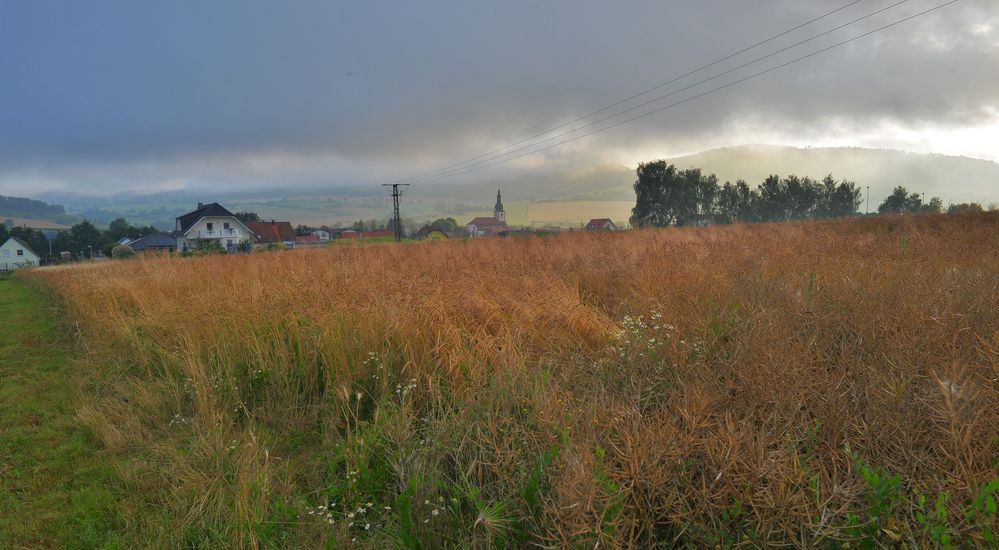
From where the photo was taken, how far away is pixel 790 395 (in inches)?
70.9

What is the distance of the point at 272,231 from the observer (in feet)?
209

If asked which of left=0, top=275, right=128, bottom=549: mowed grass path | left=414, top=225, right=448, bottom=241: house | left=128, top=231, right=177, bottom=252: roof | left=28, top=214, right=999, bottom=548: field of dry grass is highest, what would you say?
left=128, top=231, right=177, bottom=252: roof

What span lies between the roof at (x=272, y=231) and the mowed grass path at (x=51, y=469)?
2383 inches

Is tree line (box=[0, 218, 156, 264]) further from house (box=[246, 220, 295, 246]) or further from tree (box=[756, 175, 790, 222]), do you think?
tree (box=[756, 175, 790, 222])

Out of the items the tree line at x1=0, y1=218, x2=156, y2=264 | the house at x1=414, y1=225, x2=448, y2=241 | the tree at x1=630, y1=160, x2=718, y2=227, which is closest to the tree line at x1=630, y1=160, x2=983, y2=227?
the tree at x1=630, y1=160, x2=718, y2=227

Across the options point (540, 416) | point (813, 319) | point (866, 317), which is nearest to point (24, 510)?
point (540, 416)

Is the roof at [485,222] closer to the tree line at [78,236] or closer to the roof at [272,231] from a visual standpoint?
the roof at [272,231]

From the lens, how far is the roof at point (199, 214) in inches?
2108

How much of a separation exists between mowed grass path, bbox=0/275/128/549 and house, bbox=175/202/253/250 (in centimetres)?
5342

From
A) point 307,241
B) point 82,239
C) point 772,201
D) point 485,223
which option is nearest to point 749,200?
point 772,201

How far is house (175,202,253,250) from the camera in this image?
53000 mm

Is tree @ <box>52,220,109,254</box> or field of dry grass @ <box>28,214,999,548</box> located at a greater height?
tree @ <box>52,220,109,254</box>

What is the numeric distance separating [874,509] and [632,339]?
1.69 meters

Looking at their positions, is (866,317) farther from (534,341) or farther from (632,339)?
(534,341)
